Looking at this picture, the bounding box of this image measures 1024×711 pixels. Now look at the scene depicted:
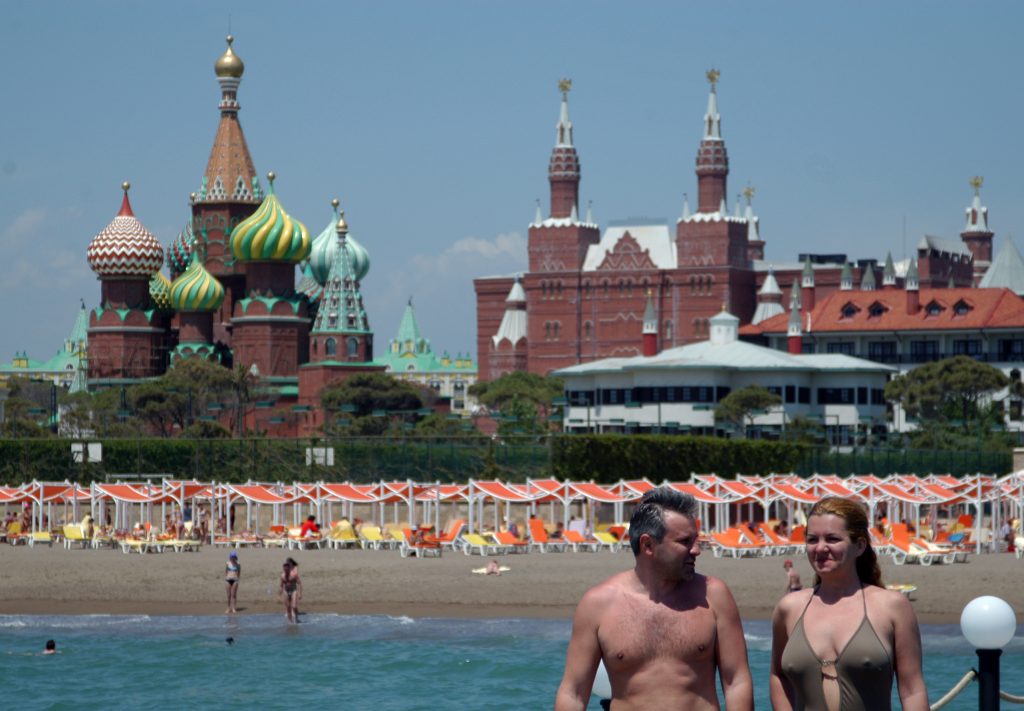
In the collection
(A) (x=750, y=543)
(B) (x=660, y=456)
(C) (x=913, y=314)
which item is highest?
(C) (x=913, y=314)

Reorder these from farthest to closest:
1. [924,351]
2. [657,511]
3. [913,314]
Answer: [913,314] < [924,351] < [657,511]

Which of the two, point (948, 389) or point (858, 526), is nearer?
point (858, 526)

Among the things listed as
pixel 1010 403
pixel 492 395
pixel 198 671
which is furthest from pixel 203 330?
pixel 198 671

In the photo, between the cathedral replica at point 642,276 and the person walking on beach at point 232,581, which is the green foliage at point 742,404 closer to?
the cathedral replica at point 642,276

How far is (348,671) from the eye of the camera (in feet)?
78.7

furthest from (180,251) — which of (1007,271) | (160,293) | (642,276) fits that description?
(1007,271)

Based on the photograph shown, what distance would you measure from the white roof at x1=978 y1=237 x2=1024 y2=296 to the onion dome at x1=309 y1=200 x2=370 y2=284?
41.6m

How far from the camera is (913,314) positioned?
10281cm

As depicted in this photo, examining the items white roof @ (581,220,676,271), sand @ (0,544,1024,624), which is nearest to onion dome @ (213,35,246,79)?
white roof @ (581,220,676,271)

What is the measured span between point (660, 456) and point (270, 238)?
157 feet

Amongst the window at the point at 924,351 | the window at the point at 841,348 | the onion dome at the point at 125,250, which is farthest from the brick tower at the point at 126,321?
Result: the window at the point at 924,351

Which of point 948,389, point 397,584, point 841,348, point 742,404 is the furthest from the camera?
point 841,348

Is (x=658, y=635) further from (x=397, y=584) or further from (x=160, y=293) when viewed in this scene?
(x=160, y=293)

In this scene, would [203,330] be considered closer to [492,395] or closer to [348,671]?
[492,395]
